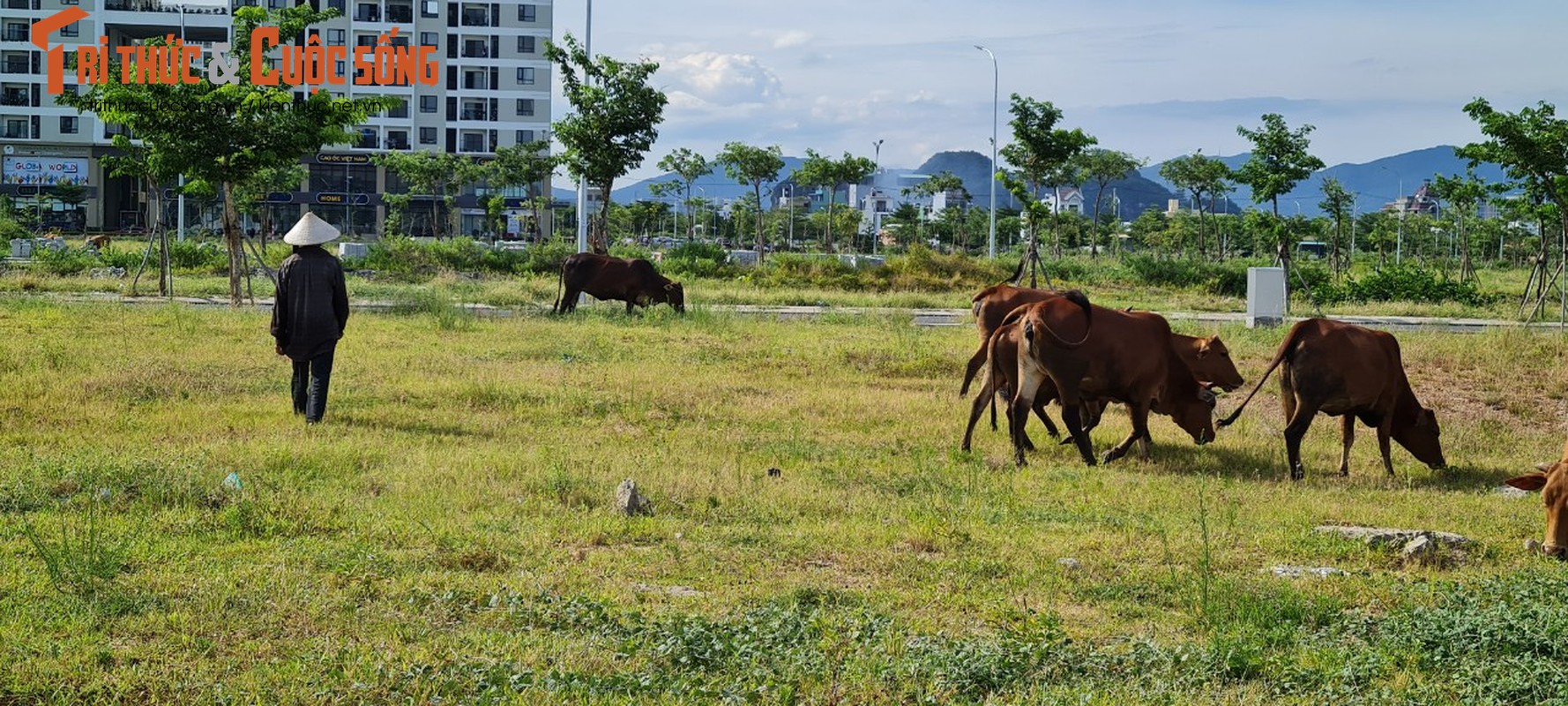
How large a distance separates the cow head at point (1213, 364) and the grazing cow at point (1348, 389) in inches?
33.4

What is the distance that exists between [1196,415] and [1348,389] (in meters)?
1.34

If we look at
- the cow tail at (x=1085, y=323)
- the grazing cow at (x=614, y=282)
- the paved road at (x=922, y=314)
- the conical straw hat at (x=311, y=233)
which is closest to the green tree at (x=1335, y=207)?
the paved road at (x=922, y=314)

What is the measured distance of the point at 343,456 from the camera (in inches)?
407

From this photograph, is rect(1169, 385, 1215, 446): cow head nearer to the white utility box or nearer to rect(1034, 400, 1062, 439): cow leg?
rect(1034, 400, 1062, 439): cow leg

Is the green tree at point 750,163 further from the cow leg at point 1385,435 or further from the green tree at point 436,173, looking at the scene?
the cow leg at point 1385,435

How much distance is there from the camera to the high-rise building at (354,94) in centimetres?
8412

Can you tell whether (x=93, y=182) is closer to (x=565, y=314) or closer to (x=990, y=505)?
(x=565, y=314)

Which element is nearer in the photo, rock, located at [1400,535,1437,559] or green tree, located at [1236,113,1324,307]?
rock, located at [1400,535,1437,559]

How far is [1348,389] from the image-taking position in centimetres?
1150

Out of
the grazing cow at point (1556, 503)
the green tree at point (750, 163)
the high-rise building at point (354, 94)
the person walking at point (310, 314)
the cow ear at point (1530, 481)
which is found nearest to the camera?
the grazing cow at point (1556, 503)

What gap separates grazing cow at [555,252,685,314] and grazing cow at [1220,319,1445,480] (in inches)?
605

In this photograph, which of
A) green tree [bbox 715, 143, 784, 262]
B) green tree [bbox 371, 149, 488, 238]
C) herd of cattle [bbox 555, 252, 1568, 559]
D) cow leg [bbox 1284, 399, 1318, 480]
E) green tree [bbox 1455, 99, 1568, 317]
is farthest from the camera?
green tree [bbox 371, 149, 488, 238]

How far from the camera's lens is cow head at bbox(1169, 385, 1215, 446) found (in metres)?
12.4

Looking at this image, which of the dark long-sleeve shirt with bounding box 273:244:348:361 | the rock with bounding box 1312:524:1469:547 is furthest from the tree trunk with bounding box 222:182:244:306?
the rock with bounding box 1312:524:1469:547
